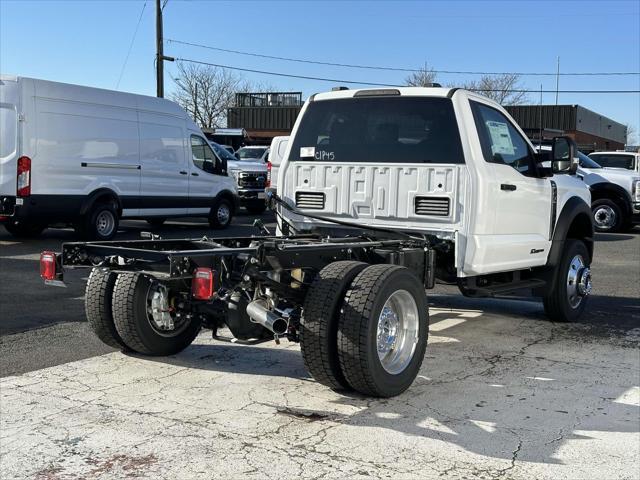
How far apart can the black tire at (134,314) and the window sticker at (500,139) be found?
3083 mm

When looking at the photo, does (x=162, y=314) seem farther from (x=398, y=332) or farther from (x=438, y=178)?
(x=438, y=178)

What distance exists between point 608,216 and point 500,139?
1351cm

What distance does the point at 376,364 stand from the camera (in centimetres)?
484

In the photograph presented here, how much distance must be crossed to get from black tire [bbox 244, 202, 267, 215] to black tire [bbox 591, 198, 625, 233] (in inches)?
378

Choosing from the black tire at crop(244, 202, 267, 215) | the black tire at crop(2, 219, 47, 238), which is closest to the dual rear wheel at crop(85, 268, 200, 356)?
the black tire at crop(2, 219, 47, 238)

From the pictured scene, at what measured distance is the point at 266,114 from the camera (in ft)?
165

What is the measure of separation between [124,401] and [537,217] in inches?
168

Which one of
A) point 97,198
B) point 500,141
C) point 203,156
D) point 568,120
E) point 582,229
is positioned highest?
point 568,120

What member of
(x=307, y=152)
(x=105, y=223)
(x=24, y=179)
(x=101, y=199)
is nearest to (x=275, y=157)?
(x=101, y=199)

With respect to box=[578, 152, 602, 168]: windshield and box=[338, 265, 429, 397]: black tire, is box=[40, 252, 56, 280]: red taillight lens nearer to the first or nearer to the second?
box=[338, 265, 429, 397]: black tire

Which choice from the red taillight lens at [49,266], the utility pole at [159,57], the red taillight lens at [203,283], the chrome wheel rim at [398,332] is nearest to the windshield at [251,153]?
the utility pole at [159,57]

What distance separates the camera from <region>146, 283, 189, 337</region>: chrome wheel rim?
211 inches

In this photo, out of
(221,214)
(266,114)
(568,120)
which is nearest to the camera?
(221,214)

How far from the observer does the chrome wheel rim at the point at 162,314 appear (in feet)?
17.6
